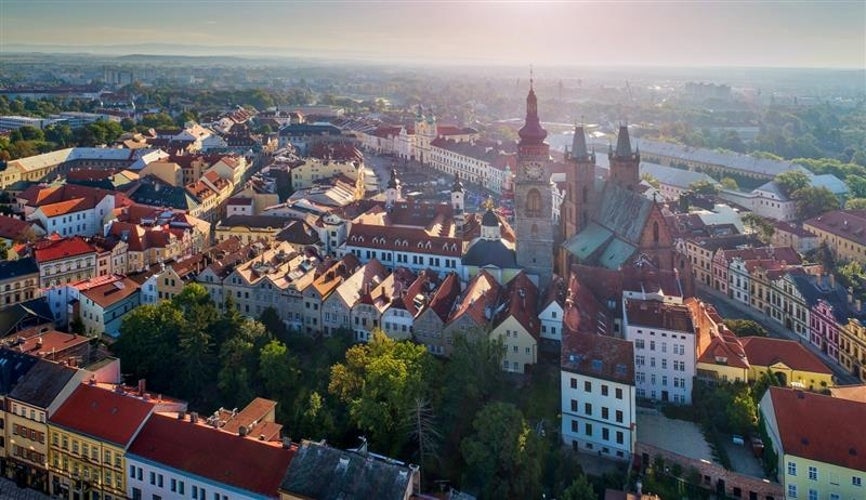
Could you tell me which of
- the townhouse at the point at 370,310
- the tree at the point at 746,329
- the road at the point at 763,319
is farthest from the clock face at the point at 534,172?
the road at the point at 763,319

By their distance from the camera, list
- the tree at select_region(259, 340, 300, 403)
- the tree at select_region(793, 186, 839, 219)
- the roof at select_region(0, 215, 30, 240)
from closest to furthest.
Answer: the tree at select_region(259, 340, 300, 403) < the roof at select_region(0, 215, 30, 240) < the tree at select_region(793, 186, 839, 219)

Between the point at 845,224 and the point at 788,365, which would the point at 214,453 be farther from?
the point at 845,224

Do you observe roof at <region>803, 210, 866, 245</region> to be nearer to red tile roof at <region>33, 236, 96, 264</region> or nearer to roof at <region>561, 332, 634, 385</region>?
roof at <region>561, 332, 634, 385</region>

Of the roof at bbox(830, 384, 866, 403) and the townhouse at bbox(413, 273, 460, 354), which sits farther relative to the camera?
the townhouse at bbox(413, 273, 460, 354)

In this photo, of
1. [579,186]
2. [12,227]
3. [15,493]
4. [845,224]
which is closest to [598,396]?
[579,186]

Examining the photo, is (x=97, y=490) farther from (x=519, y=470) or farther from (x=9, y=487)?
(x=519, y=470)

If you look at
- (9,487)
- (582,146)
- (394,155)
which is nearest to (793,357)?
(582,146)

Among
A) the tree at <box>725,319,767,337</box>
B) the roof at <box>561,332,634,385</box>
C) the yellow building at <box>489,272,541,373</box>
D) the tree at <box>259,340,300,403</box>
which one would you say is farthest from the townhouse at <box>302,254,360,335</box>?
the tree at <box>725,319,767,337</box>
